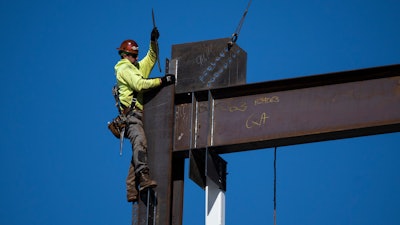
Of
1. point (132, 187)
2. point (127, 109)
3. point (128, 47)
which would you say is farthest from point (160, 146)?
point (128, 47)

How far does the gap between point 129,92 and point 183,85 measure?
2.89 feet

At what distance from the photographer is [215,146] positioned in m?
13.2

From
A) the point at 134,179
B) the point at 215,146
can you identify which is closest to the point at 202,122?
the point at 215,146

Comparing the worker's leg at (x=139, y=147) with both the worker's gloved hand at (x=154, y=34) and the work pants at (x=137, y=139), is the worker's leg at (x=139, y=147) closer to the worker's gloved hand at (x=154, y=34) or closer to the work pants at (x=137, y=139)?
the work pants at (x=137, y=139)

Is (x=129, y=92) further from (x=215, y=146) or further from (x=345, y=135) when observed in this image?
(x=345, y=135)

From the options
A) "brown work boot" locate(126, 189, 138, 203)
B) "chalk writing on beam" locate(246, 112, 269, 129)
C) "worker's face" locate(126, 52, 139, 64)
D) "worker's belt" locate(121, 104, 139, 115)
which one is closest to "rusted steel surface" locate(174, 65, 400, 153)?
"chalk writing on beam" locate(246, 112, 269, 129)

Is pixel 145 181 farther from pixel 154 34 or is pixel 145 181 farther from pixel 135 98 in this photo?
pixel 154 34

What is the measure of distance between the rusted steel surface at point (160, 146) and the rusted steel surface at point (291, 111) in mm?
154

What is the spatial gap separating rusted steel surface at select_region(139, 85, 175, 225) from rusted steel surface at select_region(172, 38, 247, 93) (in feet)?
1.09

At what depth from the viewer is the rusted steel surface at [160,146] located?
43.3ft

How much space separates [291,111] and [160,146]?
2008 millimetres

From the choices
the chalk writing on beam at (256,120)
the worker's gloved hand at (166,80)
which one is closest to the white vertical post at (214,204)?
the chalk writing on beam at (256,120)

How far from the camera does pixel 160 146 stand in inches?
532

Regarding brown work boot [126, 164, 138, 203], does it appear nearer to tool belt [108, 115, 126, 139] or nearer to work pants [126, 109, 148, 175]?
work pants [126, 109, 148, 175]
